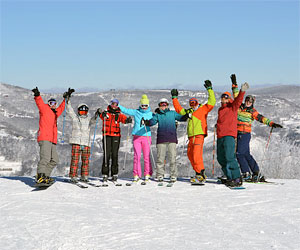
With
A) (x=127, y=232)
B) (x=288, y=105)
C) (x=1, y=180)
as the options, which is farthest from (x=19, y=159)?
(x=288, y=105)

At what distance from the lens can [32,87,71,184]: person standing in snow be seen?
9.20 meters

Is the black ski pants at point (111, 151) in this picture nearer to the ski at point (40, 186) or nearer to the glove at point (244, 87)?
the ski at point (40, 186)

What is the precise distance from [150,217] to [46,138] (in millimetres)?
3644

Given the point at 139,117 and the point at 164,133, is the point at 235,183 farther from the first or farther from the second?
the point at 139,117

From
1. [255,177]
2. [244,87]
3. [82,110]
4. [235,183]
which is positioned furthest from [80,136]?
[255,177]

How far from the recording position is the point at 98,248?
515cm

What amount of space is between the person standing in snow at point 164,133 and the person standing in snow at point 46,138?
2072 mm

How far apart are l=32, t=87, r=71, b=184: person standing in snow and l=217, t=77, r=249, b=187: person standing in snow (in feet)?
11.4

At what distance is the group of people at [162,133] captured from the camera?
9289 mm

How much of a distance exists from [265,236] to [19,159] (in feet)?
203

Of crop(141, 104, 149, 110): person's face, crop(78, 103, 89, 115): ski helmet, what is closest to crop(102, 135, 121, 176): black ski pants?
crop(78, 103, 89, 115): ski helmet

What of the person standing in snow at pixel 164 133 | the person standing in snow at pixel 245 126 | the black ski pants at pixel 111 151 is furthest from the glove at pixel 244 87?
the black ski pants at pixel 111 151

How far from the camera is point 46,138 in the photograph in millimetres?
9297

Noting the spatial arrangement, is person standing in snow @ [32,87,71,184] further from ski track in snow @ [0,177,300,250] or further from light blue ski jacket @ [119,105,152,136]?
light blue ski jacket @ [119,105,152,136]
